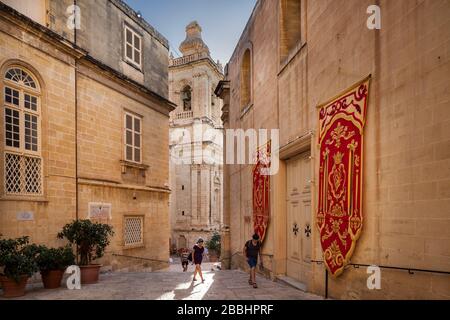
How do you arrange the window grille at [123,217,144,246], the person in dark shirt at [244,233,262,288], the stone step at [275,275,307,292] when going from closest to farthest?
1. the stone step at [275,275,307,292]
2. the person in dark shirt at [244,233,262,288]
3. the window grille at [123,217,144,246]

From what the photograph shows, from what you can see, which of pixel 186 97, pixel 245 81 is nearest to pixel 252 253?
pixel 245 81

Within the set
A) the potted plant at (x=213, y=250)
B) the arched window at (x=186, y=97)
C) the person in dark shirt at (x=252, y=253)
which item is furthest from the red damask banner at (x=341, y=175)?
the arched window at (x=186, y=97)

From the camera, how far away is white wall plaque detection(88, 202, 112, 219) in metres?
11.3

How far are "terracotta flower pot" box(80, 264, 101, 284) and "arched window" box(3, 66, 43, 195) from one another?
2.51 meters

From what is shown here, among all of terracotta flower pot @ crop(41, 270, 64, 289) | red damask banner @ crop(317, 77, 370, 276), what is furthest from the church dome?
red damask banner @ crop(317, 77, 370, 276)

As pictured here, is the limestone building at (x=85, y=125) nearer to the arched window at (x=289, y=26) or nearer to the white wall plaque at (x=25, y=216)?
the white wall plaque at (x=25, y=216)

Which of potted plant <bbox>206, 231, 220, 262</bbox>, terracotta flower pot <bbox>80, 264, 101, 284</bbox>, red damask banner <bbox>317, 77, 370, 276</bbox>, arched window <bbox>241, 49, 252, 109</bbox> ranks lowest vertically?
potted plant <bbox>206, 231, 220, 262</bbox>

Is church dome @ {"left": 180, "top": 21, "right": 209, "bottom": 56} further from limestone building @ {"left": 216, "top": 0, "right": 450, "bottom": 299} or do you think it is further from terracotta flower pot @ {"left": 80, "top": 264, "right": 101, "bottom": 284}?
terracotta flower pot @ {"left": 80, "top": 264, "right": 101, "bottom": 284}

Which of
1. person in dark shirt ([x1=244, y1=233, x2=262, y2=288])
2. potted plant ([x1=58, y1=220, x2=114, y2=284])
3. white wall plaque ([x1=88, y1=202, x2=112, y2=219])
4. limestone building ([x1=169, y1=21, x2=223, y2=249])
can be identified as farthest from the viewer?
limestone building ([x1=169, y1=21, x2=223, y2=249])

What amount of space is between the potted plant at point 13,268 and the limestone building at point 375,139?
5.63m

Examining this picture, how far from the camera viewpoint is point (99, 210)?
11.7 m

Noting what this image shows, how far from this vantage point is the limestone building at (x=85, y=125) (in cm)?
909

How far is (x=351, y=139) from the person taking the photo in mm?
5832
